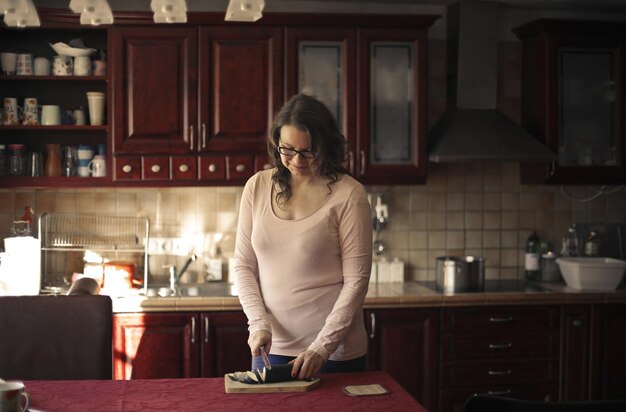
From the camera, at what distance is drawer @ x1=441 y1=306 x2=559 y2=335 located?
3807mm

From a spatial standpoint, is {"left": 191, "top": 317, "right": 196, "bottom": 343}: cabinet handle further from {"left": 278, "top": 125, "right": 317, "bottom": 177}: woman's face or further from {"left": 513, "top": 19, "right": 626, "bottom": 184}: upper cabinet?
{"left": 513, "top": 19, "right": 626, "bottom": 184}: upper cabinet

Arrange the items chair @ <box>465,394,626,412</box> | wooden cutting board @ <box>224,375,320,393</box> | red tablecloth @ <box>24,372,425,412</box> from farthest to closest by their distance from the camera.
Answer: wooden cutting board @ <box>224,375,320,393</box>, red tablecloth @ <box>24,372,425,412</box>, chair @ <box>465,394,626,412</box>

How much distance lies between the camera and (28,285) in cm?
374

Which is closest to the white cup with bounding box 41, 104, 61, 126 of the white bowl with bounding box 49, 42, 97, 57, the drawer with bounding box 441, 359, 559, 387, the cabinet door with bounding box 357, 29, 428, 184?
the white bowl with bounding box 49, 42, 97, 57

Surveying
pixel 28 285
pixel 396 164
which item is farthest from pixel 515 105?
pixel 28 285

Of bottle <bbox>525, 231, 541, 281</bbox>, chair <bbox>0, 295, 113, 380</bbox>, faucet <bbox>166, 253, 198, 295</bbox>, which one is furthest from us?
bottle <bbox>525, 231, 541, 281</bbox>

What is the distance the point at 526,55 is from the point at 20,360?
306cm

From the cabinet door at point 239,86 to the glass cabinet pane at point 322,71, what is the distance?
0.39 ft

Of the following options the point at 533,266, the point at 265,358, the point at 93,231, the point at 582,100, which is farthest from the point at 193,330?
the point at 582,100

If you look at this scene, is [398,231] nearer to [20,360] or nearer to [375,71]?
[375,71]

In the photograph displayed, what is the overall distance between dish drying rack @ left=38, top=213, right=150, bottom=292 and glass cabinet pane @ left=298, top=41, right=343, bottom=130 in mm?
1099

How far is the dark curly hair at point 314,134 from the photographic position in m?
2.33

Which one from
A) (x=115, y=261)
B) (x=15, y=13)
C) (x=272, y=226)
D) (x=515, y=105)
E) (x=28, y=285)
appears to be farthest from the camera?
(x=515, y=105)

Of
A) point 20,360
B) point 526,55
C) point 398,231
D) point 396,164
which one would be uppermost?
point 526,55
